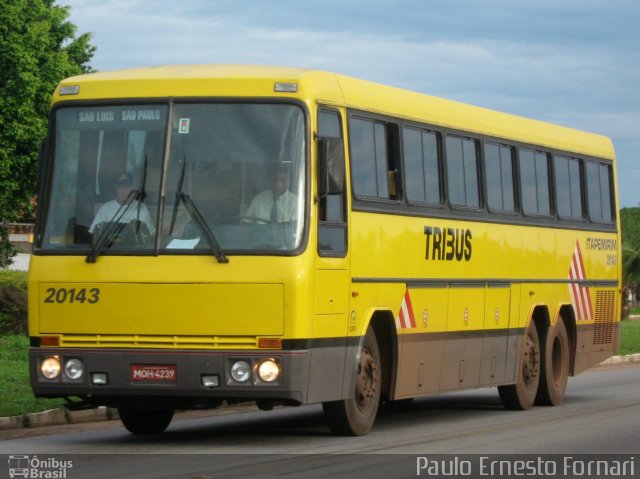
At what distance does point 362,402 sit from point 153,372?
2307 mm

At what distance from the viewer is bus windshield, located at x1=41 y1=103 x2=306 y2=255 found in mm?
13211

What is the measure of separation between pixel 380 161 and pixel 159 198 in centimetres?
267

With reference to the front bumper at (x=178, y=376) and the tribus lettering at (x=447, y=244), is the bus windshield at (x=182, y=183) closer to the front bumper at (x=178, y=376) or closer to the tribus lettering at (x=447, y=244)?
the front bumper at (x=178, y=376)

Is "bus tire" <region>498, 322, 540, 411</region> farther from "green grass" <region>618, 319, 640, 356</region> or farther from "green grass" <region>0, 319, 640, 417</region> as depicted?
"green grass" <region>618, 319, 640, 356</region>

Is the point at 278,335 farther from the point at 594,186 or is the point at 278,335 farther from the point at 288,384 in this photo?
the point at 594,186

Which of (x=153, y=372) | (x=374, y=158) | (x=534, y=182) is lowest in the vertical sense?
(x=153, y=372)

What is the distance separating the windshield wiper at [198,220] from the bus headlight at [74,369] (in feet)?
4.72

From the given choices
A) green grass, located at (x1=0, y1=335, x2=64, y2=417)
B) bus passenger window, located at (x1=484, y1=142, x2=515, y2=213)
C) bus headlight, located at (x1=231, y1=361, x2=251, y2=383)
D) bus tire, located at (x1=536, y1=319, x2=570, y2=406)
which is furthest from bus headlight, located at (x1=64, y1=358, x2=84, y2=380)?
bus tire, located at (x1=536, y1=319, x2=570, y2=406)

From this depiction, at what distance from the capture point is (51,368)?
531 inches

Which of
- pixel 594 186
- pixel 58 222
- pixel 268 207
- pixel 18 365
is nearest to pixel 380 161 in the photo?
pixel 268 207

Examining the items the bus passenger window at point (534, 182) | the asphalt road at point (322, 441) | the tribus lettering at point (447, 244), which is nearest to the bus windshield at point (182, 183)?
the asphalt road at point (322, 441)

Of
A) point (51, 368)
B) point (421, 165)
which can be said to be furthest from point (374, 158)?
point (51, 368)

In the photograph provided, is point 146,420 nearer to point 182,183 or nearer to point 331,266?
point 331,266

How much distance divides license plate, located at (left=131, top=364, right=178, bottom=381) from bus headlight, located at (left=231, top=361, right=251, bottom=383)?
512 millimetres
